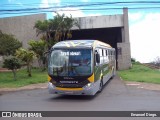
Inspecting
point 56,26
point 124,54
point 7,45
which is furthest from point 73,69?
point 124,54

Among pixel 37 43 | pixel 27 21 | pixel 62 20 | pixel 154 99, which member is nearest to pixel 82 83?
pixel 154 99

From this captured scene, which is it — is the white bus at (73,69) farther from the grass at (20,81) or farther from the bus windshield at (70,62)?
the grass at (20,81)

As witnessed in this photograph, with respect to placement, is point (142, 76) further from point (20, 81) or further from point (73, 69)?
point (73, 69)

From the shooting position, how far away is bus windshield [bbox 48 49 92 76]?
46.6 feet

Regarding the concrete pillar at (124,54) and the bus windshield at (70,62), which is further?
the concrete pillar at (124,54)

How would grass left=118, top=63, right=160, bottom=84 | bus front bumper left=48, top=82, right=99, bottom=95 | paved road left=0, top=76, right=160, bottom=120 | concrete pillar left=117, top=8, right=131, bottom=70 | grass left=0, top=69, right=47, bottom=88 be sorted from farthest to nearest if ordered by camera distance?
A: concrete pillar left=117, top=8, right=131, bottom=70
grass left=118, top=63, right=160, bottom=84
grass left=0, top=69, right=47, bottom=88
bus front bumper left=48, top=82, right=99, bottom=95
paved road left=0, top=76, right=160, bottom=120

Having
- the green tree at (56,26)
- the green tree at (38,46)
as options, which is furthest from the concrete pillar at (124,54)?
the green tree at (38,46)

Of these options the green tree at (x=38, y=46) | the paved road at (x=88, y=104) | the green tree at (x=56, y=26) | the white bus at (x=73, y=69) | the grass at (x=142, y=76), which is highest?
the green tree at (x=56, y=26)

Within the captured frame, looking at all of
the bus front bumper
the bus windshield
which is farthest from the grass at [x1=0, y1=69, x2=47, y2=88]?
the bus front bumper

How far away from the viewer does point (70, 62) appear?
14328 mm

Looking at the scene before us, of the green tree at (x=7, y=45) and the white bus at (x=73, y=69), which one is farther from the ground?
the green tree at (x=7, y=45)

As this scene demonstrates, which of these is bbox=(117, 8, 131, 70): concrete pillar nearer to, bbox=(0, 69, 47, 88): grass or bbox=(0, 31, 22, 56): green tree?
bbox=(0, 69, 47, 88): grass

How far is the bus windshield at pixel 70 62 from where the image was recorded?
46.6ft

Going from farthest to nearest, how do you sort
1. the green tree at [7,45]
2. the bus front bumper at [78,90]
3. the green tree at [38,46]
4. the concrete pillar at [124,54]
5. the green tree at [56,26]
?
the concrete pillar at [124,54]
the green tree at [56,26]
the green tree at [7,45]
the green tree at [38,46]
the bus front bumper at [78,90]
